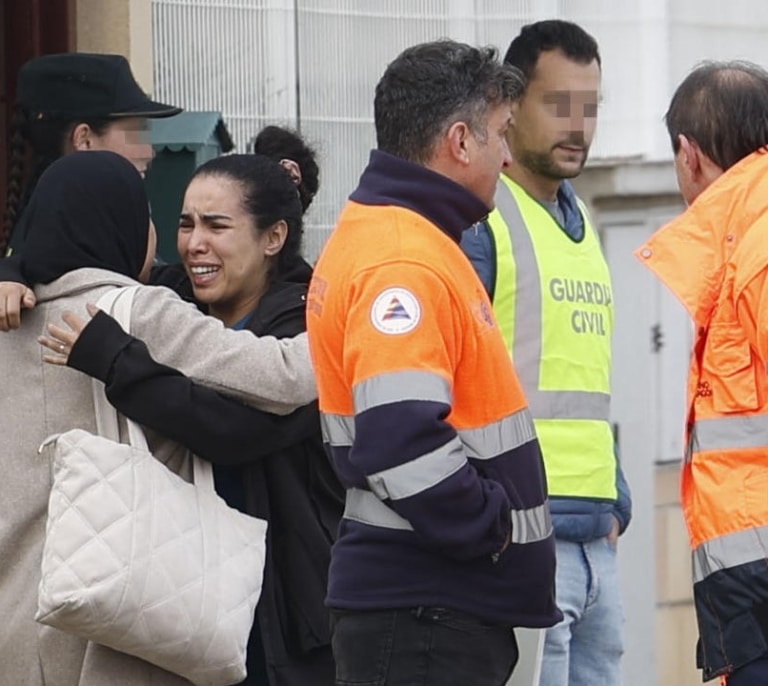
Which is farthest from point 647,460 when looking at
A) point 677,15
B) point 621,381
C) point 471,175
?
point 471,175

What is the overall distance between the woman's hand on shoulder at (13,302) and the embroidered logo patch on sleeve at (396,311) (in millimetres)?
886

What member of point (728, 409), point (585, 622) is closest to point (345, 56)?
point (585, 622)

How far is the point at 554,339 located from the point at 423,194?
105 cm

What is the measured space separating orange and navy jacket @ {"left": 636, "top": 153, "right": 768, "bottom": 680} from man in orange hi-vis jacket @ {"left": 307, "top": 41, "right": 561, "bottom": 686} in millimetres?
359

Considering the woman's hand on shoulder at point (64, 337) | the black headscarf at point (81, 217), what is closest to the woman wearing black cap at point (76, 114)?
the black headscarf at point (81, 217)

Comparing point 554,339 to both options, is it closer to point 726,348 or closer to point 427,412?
point 726,348

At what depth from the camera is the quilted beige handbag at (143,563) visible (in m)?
3.77

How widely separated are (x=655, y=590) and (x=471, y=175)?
3.49 meters

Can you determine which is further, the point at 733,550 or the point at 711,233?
the point at 711,233

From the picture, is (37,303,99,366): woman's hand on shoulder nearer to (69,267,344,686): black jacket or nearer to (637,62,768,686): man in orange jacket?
(69,267,344,686): black jacket

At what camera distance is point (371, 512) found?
3.56 metres

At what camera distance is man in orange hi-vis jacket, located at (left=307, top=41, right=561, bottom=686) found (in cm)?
344

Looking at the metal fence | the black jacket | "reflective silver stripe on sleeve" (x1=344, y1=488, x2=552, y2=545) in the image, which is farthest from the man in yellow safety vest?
the metal fence

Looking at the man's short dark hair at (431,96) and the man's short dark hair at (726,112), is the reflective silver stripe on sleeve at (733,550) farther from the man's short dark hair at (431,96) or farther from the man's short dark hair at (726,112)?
the man's short dark hair at (431,96)
